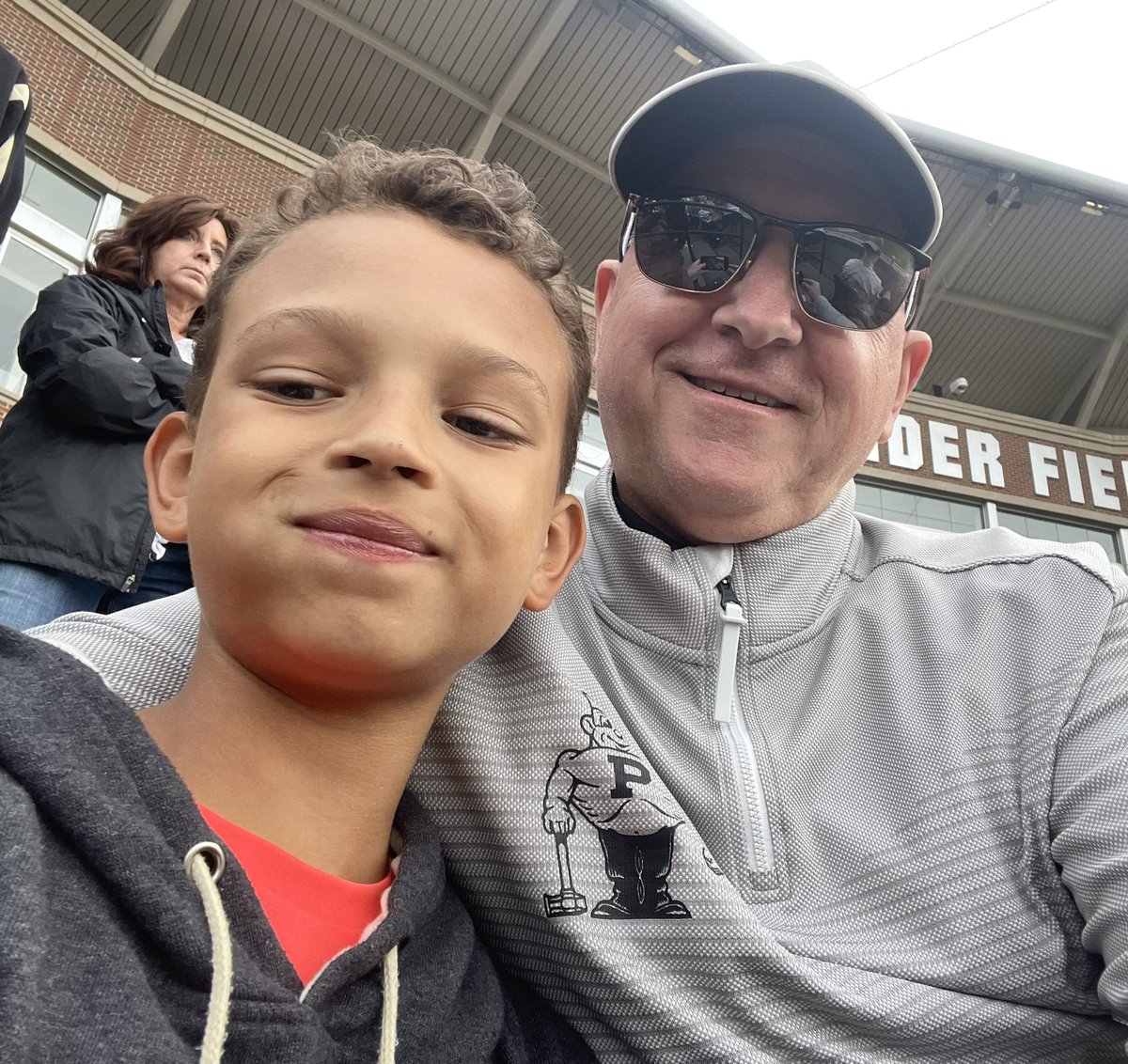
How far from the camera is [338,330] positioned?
109 cm

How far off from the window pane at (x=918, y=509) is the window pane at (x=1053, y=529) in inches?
19.8

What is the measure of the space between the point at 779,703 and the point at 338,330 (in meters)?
0.89

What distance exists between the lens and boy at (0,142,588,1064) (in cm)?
80

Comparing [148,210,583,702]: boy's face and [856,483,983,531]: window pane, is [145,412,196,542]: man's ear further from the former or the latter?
[856,483,983,531]: window pane

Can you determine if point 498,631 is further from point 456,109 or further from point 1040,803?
point 456,109

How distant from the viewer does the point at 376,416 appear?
1.03 meters

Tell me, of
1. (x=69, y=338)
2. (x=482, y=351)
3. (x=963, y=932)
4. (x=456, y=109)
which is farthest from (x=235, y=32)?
(x=963, y=932)

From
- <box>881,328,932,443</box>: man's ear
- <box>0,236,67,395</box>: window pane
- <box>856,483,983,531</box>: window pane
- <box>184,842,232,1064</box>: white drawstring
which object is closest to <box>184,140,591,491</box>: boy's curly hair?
<box>184,842,232,1064</box>: white drawstring

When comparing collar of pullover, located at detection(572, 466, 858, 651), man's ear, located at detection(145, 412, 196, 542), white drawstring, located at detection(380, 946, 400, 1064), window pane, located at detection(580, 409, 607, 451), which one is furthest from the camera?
window pane, located at detection(580, 409, 607, 451)

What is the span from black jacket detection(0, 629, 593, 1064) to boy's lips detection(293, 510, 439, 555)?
27cm

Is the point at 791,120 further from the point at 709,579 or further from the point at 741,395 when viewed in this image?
the point at 709,579

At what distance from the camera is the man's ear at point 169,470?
1.26 metres

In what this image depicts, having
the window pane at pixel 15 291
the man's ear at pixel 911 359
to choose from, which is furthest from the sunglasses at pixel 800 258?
the window pane at pixel 15 291

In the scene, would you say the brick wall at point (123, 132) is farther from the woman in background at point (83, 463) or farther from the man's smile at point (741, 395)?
the man's smile at point (741, 395)
